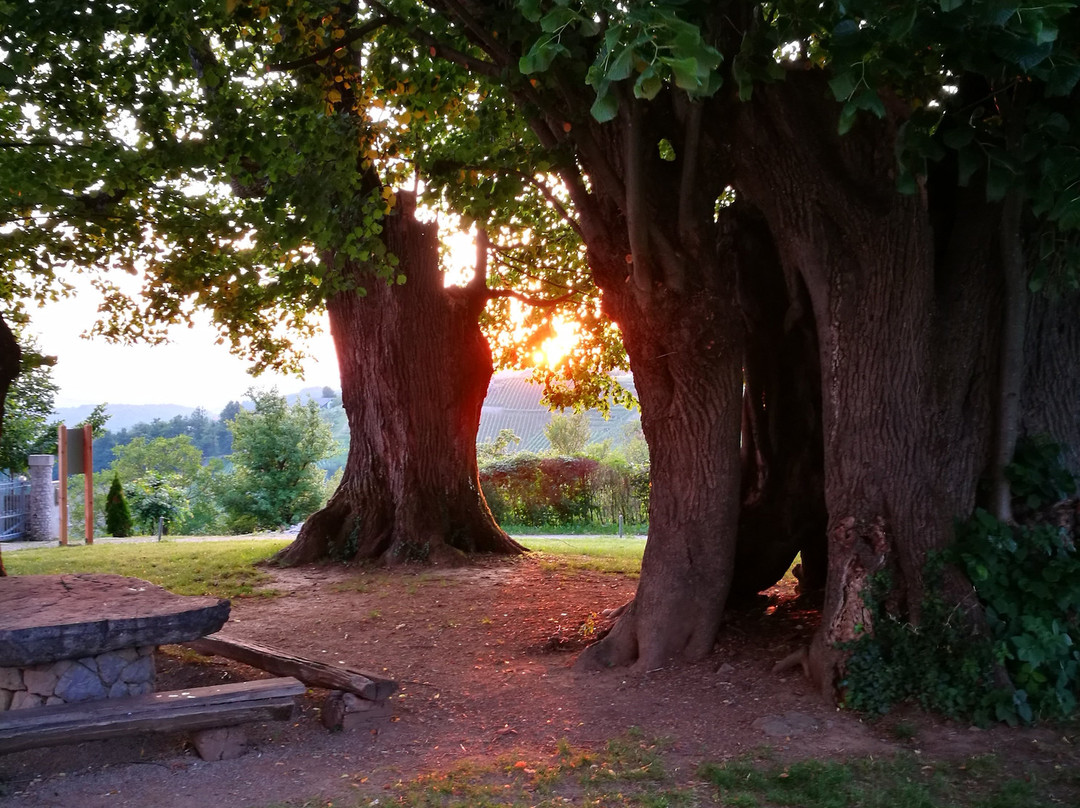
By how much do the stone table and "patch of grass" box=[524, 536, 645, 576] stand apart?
19.3 feet

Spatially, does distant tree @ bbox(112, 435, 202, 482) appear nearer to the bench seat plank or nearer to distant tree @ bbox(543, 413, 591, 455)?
distant tree @ bbox(543, 413, 591, 455)

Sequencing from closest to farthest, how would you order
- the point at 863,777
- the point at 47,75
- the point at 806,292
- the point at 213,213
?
the point at 863,777 → the point at 806,292 → the point at 47,75 → the point at 213,213

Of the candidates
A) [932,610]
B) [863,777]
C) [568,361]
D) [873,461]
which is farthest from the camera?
[568,361]

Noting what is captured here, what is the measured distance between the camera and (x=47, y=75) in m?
8.46

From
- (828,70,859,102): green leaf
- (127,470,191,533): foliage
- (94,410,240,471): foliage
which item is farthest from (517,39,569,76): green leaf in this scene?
(94,410,240,471): foliage

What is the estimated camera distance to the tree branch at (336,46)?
23.5 ft

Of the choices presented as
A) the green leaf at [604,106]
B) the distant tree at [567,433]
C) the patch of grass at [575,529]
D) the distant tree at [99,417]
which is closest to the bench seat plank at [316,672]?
the green leaf at [604,106]

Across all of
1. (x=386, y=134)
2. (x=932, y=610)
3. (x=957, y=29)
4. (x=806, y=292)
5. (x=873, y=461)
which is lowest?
(x=932, y=610)

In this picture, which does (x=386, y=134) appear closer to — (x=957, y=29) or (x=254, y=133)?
(x=254, y=133)

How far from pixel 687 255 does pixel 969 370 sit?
6.72 ft

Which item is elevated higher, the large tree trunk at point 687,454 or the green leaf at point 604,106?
the green leaf at point 604,106

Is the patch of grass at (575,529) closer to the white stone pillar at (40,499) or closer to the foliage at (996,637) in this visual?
the white stone pillar at (40,499)

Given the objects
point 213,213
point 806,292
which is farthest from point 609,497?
point 806,292

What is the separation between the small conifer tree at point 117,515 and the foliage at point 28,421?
4811 mm
